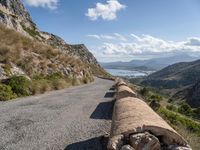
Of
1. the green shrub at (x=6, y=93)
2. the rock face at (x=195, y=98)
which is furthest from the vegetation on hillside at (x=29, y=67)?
the rock face at (x=195, y=98)

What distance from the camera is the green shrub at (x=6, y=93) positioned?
1808cm

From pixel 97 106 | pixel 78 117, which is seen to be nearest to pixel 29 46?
pixel 97 106

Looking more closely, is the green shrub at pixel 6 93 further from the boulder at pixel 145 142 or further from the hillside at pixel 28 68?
the boulder at pixel 145 142

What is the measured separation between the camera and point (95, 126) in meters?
11.5

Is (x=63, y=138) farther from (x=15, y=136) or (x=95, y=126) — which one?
(x=95, y=126)

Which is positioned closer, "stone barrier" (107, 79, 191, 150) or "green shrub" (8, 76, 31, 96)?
"stone barrier" (107, 79, 191, 150)

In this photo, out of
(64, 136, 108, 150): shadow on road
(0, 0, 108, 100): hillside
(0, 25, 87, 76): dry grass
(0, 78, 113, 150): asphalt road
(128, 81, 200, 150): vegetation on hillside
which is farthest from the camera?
(0, 25, 87, 76): dry grass

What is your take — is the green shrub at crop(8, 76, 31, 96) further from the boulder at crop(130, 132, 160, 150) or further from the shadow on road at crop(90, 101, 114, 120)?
the boulder at crop(130, 132, 160, 150)

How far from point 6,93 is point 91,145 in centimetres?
1085

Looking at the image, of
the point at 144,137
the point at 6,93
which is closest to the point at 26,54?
the point at 6,93

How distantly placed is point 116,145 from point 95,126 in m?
4.97

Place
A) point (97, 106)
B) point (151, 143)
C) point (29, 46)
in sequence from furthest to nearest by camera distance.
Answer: point (29, 46) → point (97, 106) → point (151, 143)

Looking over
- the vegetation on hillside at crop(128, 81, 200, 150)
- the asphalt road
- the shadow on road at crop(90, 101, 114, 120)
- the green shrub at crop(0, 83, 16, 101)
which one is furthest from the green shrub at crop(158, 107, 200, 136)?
the green shrub at crop(0, 83, 16, 101)

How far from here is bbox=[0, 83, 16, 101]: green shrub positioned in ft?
59.3
